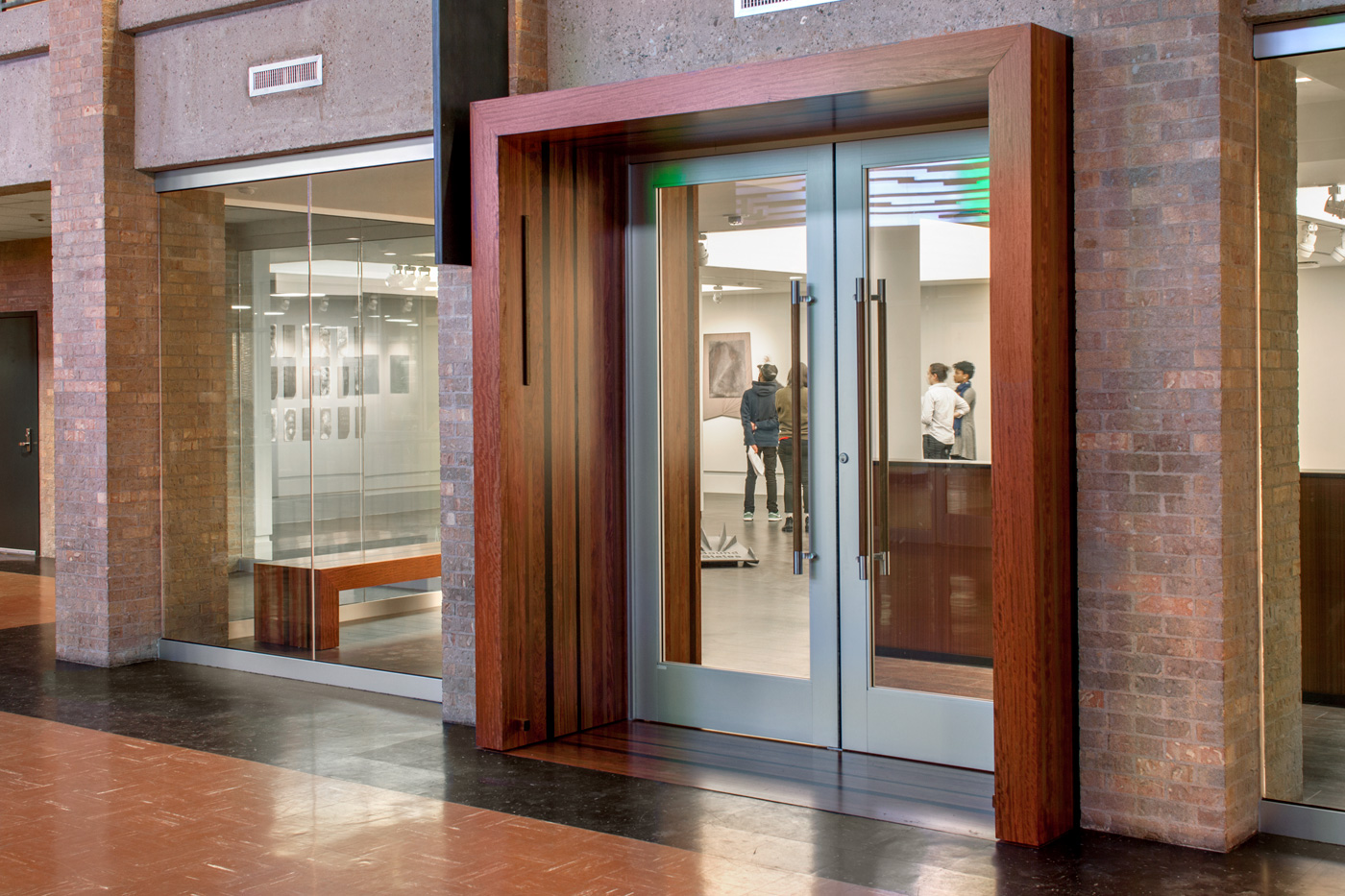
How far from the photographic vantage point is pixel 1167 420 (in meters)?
4.35

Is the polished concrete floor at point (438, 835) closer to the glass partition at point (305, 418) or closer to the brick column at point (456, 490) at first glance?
the brick column at point (456, 490)

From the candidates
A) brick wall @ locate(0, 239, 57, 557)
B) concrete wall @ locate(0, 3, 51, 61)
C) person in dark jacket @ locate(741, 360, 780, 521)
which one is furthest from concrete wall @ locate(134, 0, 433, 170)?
brick wall @ locate(0, 239, 57, 557)

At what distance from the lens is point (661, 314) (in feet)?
19.8

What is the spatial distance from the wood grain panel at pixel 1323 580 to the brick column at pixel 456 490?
11.7 ft

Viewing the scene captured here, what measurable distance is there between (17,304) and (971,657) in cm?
1155

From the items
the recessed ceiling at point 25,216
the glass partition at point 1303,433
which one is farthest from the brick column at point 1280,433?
the recessed ceiling at point 25,216

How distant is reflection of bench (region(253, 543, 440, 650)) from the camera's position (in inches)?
274

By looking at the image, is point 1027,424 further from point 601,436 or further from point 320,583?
point 320,583

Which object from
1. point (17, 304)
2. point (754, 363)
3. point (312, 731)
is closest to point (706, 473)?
point (754, 363)

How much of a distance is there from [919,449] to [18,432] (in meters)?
11.2

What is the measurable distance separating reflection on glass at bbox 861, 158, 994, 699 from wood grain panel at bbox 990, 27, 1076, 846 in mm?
751

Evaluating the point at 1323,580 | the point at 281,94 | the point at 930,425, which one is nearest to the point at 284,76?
the point at 281,94

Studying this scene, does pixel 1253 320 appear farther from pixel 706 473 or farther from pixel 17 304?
pixel 17 304

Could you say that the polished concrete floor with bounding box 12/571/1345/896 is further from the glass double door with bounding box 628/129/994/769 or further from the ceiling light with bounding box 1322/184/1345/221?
the ceiling light with bounding box 1322/184/1345/221
